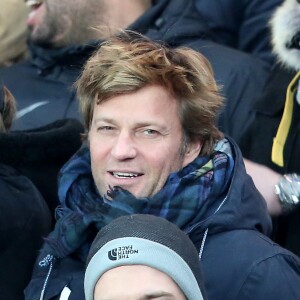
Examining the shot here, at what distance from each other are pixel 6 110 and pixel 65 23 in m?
1.39

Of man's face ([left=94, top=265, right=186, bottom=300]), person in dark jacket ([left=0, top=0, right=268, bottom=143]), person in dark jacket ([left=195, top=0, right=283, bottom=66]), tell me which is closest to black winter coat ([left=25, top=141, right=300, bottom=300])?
man's face ([left=94, top=265, right=186, bottom=300])

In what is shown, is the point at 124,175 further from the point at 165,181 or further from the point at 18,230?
the point at 18,230

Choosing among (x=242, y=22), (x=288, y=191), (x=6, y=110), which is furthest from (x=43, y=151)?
(x=242, y=22)

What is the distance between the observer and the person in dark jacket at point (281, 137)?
144 inches

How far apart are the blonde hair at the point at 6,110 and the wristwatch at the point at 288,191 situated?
0.99 metres

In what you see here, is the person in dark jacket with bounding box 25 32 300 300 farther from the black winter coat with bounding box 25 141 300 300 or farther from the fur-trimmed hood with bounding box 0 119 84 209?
the fur-trimmed hood with bounding box 0 119 84 209

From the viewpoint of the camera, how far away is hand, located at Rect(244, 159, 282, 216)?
12.0 feet

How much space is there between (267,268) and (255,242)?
0.10m

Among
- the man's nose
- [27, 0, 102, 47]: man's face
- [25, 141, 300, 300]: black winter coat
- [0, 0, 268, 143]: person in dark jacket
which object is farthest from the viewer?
[27, 0, 102, 47]: man's face

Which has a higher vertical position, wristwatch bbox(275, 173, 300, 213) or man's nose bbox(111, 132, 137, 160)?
man's nose bbox(111, 132, 137, 160)

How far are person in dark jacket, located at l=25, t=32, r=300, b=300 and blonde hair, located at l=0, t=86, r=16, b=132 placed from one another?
1.59 feet

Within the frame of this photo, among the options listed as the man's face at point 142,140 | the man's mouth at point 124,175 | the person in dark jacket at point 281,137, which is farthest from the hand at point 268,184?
the man's mouth at point 124,175

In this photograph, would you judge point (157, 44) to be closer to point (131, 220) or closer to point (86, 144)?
point (86, 144)

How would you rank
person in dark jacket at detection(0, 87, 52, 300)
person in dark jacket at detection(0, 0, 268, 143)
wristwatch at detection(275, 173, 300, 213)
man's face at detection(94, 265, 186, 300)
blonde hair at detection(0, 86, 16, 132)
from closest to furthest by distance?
man's face at detection(94, 265, 186, 300)
person in dark jacket at detection(0, 87, 52, 300)
wristwatch at detection(275, 173, 300, 213)
blonde hair at detection(0, 86, 16, 132)
person in dark jacket at detection(0, 0, 268, 143)
